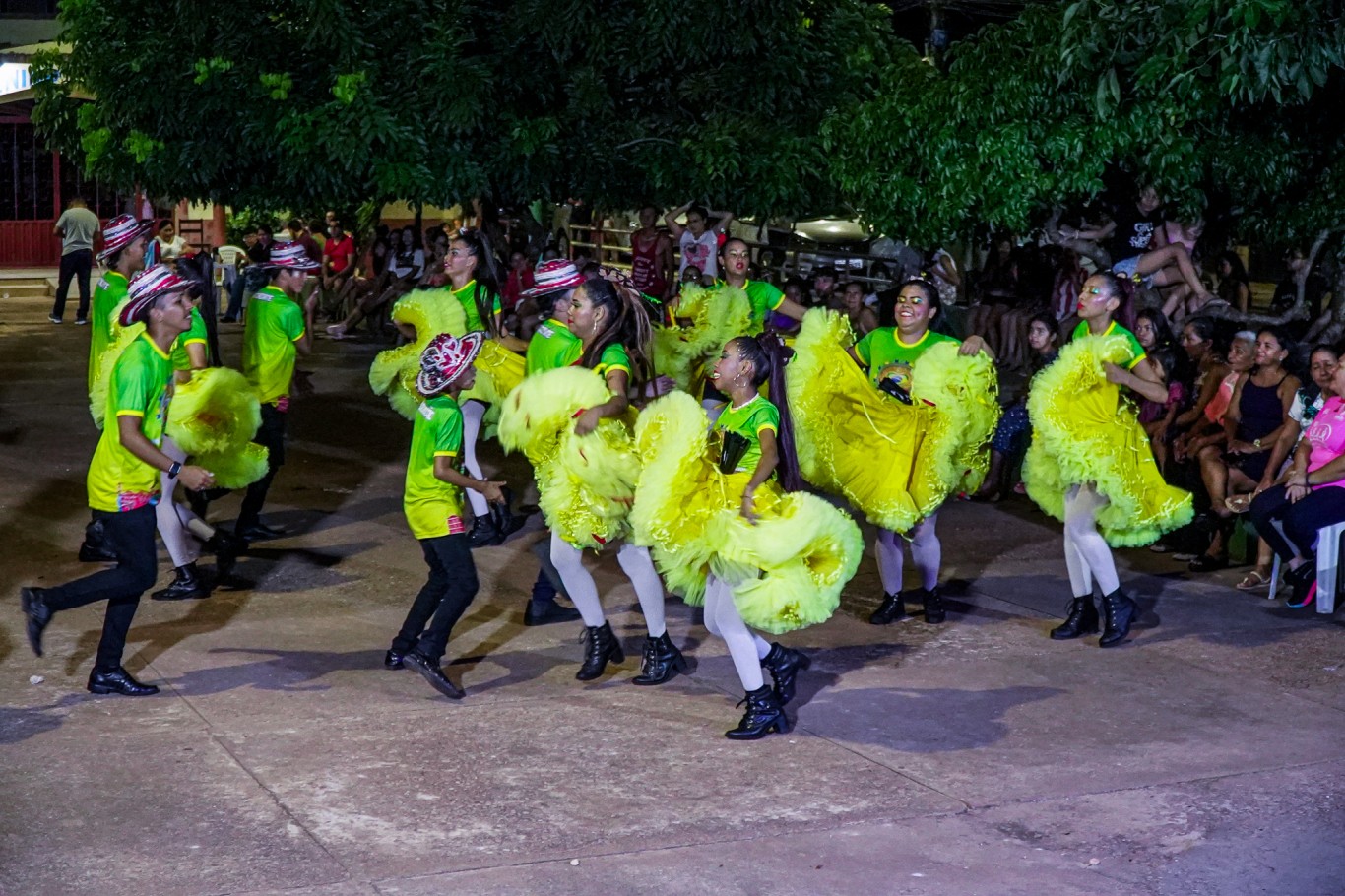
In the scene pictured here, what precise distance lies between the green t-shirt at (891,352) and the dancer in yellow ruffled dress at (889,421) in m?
0.12

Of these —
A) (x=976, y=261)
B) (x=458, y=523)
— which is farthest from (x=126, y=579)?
(x=976, y=261)

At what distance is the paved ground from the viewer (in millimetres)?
5570

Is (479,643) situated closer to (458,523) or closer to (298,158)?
(458,523)

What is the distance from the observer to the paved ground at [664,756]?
5.57 metres

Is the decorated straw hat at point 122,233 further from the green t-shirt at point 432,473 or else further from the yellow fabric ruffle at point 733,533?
the yellow fabric ruffle at point 733,533

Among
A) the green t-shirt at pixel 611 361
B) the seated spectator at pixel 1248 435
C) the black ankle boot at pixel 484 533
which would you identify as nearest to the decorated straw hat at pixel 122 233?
the black ankle boot at pixel 484 533

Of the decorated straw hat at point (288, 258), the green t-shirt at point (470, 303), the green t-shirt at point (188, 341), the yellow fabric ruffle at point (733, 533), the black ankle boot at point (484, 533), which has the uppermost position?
the decorated straw hat at point (288, 258)

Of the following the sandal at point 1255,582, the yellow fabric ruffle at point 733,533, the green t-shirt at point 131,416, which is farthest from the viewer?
the sandal at point 1255,582

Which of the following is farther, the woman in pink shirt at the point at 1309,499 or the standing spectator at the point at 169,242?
the standing spectator at the point at 169,242

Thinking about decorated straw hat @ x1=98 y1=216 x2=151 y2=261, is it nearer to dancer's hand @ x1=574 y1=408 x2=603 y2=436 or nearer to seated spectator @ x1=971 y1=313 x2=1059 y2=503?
dancer's hand @ x1=574 y1=408 x2=603 y2=436

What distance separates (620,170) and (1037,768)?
7.85m

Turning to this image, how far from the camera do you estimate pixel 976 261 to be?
2106 cm

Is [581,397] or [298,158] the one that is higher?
[298,158]

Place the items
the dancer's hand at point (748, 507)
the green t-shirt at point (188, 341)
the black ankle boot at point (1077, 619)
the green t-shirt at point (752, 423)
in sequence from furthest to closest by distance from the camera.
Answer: the green t-shirt at point (188, 341), the black ankle boot at point (1077, 619), the green t-shirt at point (752, 423), the dancer's hand at point (748, 507)
